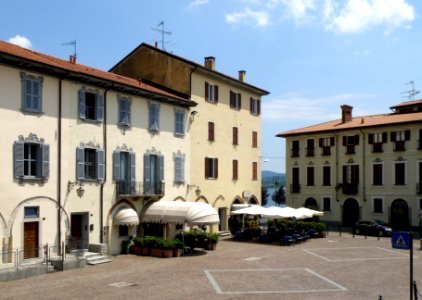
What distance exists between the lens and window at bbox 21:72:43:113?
75.7 feet

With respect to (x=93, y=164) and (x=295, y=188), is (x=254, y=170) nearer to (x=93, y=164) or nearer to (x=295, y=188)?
(x=295, y=188)

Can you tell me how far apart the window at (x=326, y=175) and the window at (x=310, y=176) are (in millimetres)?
1172

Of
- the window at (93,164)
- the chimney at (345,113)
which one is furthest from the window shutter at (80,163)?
the chimney at (345,113)

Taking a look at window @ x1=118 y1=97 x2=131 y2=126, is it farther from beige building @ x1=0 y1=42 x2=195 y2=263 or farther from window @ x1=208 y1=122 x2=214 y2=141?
window @ x1=208 y1=122 x2=214 y2=141

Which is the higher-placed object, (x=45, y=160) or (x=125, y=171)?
(x=45, y=160)

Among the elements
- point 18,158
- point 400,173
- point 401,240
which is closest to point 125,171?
point 18,158

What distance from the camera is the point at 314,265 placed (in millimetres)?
24969

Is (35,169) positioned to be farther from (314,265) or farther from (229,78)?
(229,78)

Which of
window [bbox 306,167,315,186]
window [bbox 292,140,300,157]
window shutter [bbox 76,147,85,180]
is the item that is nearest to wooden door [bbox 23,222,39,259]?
window shutter [bbox 76,147,85,180]

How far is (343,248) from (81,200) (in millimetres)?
16393

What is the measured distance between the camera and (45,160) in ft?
78.4

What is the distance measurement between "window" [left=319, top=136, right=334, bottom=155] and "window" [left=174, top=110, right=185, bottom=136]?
22622 millimetres

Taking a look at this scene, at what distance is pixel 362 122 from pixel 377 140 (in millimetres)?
3027

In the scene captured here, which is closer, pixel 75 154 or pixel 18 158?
pixel 18 158
